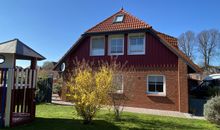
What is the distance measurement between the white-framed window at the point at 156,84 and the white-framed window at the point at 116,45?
3174 millimetres

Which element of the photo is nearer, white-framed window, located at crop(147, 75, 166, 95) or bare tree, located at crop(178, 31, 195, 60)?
white-framed window, located at crop(147, 75, 166, 95)

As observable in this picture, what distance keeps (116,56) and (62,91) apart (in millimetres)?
6137

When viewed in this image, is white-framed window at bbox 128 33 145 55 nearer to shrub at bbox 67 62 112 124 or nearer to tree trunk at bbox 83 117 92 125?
shrub at bbox 67 62 112 124

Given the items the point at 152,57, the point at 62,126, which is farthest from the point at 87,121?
the point at 152,57

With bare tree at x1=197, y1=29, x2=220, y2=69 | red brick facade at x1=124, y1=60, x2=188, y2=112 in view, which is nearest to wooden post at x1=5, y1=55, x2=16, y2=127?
red brick facade at x1=124, y1=60, x2=188, y2=112

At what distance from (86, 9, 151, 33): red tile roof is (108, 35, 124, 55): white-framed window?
30.0 inches

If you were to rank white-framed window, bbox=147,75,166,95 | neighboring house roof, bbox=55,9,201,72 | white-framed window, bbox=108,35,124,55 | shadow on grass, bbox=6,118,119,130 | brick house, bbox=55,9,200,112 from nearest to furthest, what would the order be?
shadow on grass, bbox=6,118,119,130 → brick house, bbox=55,9,200,112 → white-framed window, bbox=147,75,166,95 → neighboring house roof, bbox=55,9,201,72 → white-framed window, bbox=108,35,124,55

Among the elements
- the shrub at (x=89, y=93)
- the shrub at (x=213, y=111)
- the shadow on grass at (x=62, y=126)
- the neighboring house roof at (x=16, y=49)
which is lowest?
the shadow on grass at (x=62, y=126)

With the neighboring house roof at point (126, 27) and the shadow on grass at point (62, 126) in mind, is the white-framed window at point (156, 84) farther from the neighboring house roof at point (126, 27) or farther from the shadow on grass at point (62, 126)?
the shadow on grass at point (62, 126)

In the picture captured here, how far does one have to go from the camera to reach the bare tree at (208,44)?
44434mm

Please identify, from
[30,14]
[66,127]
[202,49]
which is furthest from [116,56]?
[202,49]

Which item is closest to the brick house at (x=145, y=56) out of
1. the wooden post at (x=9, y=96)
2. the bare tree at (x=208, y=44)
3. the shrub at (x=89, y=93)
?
the shrub at (x=89, y=93)

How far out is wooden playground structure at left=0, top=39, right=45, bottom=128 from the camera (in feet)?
25.8

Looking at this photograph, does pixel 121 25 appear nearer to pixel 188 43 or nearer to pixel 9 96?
pixel 9 96
